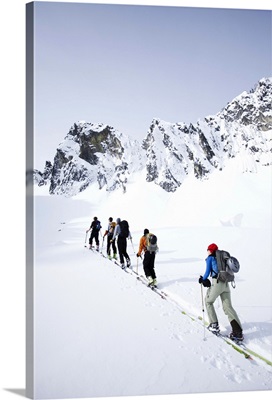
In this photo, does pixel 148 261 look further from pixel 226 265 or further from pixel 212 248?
pixel 226 265

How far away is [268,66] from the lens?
8.00m

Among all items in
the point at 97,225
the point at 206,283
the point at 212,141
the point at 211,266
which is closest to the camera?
the point at 206,283

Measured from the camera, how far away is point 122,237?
746cm

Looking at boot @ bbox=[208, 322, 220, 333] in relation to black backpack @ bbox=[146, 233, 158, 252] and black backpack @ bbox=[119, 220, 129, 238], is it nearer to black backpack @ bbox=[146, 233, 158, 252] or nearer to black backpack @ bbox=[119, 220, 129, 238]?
black backpack @ bbox=[146, 233, 158, 252]

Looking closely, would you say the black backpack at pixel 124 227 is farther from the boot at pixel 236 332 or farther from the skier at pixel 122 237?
the boot at pixel 236 332

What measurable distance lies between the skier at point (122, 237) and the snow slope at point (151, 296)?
129mm

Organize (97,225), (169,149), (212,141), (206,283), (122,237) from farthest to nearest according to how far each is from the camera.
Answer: (212,141)
(169,149)
(97,225)
(122,237)
(206,283)

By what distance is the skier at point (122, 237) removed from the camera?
7.46m

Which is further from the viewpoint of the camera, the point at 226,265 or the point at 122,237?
the point at 122,237

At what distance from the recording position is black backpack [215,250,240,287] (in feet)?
23.5

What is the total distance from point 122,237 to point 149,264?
0.69 metres

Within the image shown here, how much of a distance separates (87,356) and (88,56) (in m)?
4.51

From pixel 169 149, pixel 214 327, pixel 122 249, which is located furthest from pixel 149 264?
pixel 169 149

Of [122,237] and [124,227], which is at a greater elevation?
[124,227]
